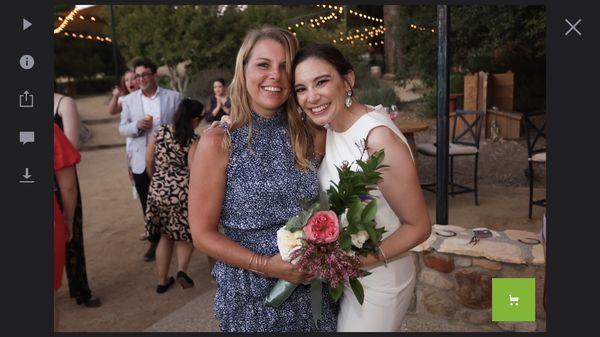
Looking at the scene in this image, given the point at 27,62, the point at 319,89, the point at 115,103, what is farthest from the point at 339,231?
the point at 115,103

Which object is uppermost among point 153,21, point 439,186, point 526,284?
point 153,21

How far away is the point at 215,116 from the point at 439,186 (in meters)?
3.40

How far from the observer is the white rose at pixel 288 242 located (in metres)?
1.78

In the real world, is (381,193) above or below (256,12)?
below

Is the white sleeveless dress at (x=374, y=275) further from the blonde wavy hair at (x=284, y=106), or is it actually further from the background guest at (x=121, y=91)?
the background guest at (x=121, y=91)

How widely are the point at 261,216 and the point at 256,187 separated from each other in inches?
4.3

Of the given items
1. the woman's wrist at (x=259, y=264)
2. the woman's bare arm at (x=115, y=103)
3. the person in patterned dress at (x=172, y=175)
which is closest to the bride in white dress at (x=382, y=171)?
the woman's wrist at (x=259, y=264)

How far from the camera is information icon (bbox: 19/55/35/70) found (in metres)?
1.71

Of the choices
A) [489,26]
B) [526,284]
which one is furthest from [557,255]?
[489,26]

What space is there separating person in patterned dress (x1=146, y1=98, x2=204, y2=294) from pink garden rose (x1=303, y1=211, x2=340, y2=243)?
2867 millimetres

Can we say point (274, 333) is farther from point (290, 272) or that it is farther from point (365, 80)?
point (365, 80)

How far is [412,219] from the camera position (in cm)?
190

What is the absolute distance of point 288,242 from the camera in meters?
1.78

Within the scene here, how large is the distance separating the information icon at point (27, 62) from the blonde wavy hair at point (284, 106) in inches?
26.2
